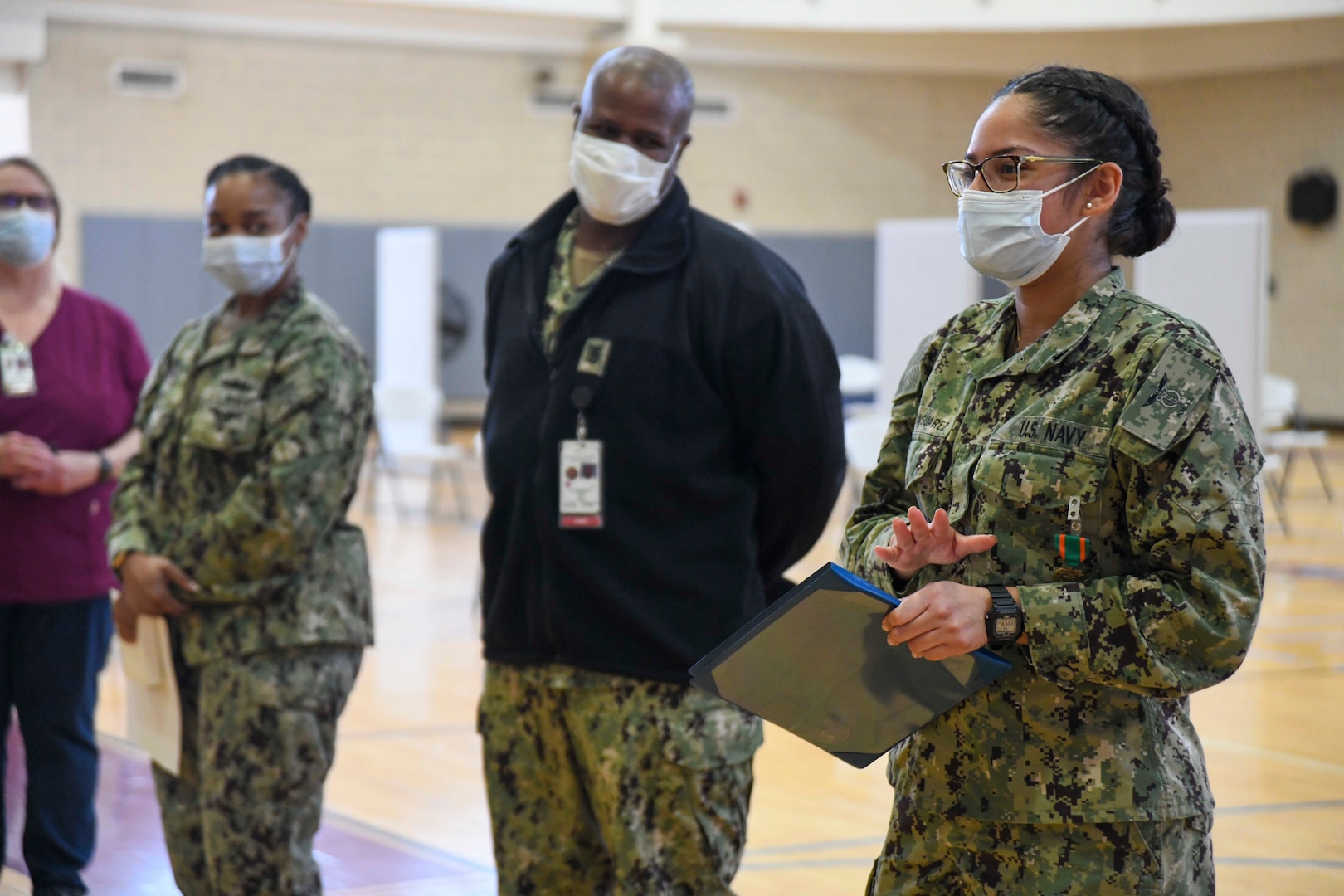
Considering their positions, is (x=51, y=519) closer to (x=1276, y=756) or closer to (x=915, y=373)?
(x=915, y=373)

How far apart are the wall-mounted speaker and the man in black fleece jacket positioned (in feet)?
51.6

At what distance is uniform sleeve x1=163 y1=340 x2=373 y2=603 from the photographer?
2646 millimetres

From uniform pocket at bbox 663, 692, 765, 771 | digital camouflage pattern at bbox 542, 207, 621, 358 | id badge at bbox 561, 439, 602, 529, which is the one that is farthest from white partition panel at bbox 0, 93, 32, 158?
uniform pocket at bbox 663, 692, 765, 771

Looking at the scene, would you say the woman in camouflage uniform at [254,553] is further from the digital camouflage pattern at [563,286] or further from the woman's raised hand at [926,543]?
the woman's raised hand at [926,543]

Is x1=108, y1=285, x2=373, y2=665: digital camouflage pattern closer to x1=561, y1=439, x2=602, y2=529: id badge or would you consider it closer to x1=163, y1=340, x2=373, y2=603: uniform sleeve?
x1=163, y1=340, x2=373, y2=603: uniform sleeve

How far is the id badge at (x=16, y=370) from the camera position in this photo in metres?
3.31

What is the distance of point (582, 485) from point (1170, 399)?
969 millimetres

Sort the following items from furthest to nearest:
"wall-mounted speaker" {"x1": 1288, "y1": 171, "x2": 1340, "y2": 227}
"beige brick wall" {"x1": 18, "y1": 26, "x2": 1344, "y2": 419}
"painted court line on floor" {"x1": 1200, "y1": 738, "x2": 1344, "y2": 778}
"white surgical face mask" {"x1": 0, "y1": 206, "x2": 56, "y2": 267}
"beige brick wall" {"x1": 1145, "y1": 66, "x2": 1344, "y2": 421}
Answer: "beige brick wall" {"x1": 1145, "y1": 66, "x2": 1344, "y2": 421}
"wall-mounted speaker" {"x1": 1288, "y1": 171, "x2": 1340, "y2": 227}
"beige brick wall" {"x1": 18, "y1": 26, "x2": 1344, "y2": 419}
"painted court line on floor" {"x1": 1200, "y1": 738, "x2": 1344, "y2": 778}
"white surgical face mask" {"x1": 0, "y1": 206, "x2": 56, "y2": 267}

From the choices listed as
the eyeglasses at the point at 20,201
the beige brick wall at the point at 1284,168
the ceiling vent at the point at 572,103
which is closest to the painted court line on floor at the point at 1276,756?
the eyeglasses at the point at 20,201

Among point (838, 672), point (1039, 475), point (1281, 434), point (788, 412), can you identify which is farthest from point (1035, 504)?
point (1281, 434)

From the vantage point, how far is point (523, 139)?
16.2 metres

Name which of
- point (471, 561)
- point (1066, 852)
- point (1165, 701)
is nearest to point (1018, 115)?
point (1165, 701)

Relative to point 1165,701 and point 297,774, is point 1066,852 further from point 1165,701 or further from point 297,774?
point 297,774

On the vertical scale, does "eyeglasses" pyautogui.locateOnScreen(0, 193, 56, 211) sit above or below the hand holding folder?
above
